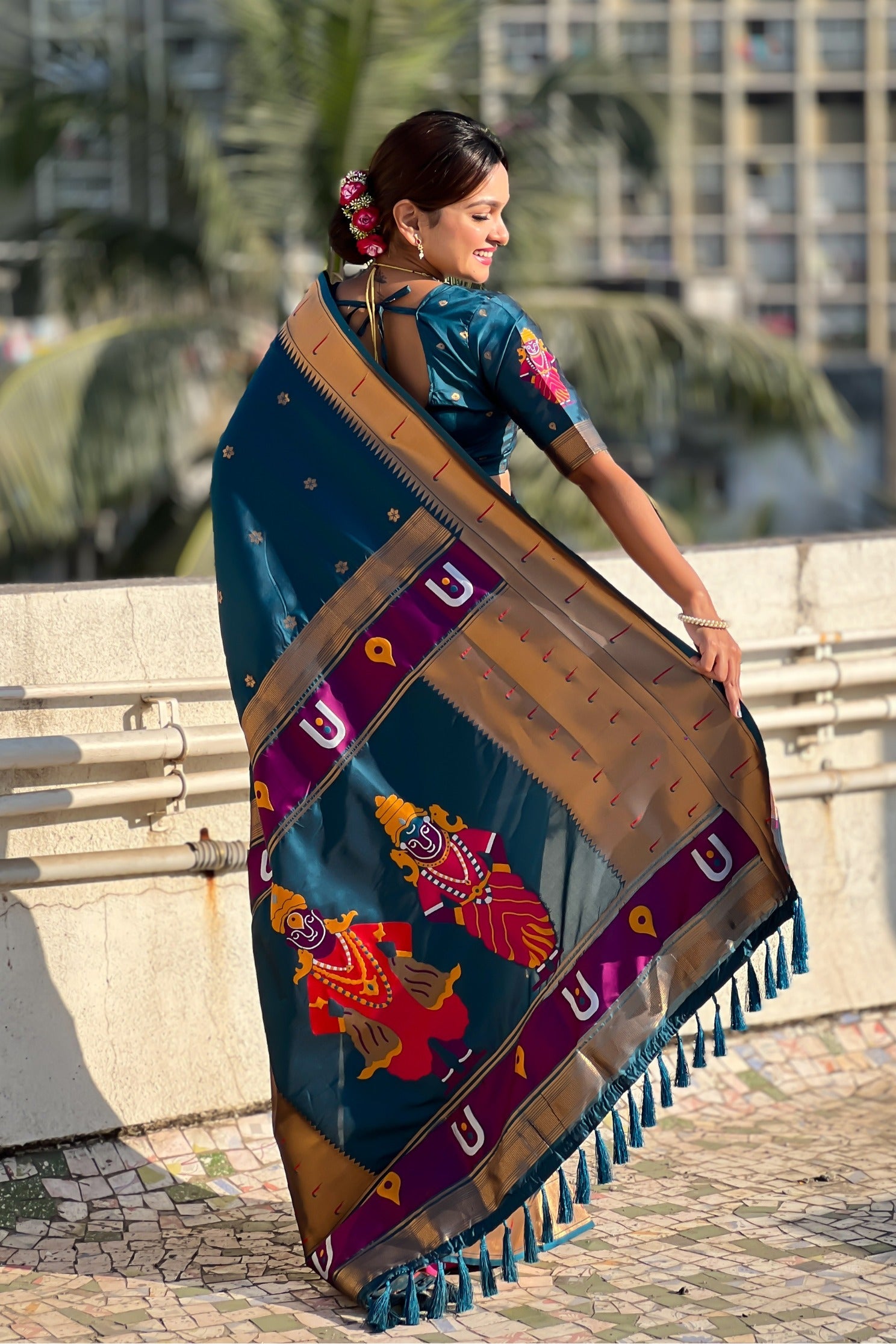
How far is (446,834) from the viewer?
2.58 m

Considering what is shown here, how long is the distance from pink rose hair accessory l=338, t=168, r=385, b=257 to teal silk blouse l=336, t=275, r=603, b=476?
0.33 feet

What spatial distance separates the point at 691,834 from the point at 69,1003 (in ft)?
4.34

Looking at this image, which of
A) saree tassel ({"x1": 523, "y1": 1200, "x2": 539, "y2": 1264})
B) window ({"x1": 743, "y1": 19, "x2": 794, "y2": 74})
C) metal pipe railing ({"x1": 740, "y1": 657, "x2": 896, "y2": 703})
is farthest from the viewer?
window ({"x1": 743, "y1": 19, "x2": 794, "y2": 74})

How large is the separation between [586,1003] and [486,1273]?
452mm

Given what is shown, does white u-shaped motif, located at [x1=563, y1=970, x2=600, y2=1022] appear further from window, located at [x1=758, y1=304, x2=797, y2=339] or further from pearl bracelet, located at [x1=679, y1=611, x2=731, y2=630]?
window, located at [x1=758, y1=304, x2=797, y2=339]

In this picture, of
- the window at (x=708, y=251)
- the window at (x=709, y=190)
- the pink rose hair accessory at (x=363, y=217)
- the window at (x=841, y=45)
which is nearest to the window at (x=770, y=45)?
the window at (x=841, y=45)

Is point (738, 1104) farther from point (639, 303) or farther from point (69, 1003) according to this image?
point (639, 303)

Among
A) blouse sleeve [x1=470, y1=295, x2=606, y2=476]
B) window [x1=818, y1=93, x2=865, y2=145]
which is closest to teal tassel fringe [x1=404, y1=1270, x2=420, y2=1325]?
blouse sleeve [x1=470, y1=295, x2=606, y2=476]

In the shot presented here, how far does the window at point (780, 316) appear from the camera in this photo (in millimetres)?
49219

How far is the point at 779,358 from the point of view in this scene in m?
12.0

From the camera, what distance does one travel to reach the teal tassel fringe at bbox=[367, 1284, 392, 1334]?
252cm

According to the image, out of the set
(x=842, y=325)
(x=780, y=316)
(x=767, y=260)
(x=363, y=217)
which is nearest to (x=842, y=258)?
(x=842, y=325)

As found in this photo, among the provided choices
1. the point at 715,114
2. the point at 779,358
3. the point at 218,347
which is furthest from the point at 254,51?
the point at 715,114

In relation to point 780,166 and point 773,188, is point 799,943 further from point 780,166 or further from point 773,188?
point 780,166
